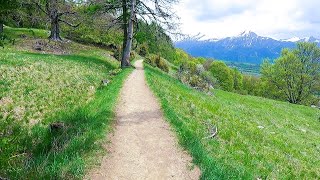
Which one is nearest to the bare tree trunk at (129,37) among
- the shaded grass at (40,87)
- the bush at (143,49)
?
the shaded grass at (40,87)

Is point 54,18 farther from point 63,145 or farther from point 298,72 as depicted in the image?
point 298,72

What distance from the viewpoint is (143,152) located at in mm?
11883

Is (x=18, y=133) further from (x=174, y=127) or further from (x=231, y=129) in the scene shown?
(x=231, y=129)

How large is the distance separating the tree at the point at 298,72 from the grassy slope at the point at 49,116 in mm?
45789

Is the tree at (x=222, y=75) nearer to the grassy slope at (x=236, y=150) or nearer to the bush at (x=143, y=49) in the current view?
the bush at (x=143, y=49)

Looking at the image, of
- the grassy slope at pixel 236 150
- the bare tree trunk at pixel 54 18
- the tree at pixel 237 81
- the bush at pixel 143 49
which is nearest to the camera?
the grassy slope at pixel 236 150

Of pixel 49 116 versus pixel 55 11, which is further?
pixel 55 11

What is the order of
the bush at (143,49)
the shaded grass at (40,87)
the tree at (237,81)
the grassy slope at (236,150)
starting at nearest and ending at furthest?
the grassy slope at (236,150)
the shaded grass at (40,87)
the bush at (143,49)
the tree at (237,81)

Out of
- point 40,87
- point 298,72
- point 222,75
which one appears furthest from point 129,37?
point 222,75

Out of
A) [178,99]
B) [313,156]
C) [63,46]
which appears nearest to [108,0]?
[63,46]

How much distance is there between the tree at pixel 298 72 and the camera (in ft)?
211

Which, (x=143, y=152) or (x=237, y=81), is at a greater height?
(x=143, y=152)

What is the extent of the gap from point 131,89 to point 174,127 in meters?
9.40

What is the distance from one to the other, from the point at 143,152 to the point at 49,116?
25.2 ft
